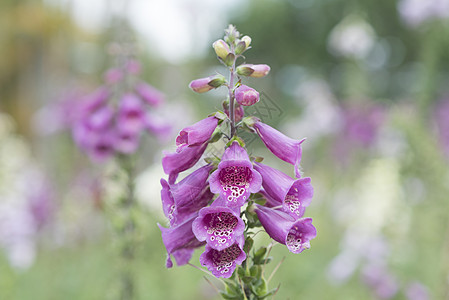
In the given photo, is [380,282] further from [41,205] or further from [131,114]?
[41,205]

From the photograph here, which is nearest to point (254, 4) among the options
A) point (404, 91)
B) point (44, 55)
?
point (404, 91)

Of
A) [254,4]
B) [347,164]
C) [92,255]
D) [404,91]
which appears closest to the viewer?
[92,255]

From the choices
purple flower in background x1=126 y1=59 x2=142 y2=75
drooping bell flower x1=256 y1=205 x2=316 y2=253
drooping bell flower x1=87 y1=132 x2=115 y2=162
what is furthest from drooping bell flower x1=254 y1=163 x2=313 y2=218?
purple flower in background x1=126 y1=59 x2=142 y2=75

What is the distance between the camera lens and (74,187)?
6711mm

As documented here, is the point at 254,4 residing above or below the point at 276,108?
below

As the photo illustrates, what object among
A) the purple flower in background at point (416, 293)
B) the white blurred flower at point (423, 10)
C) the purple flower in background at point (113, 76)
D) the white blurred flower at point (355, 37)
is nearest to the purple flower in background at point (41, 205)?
the purple flower in background at point (113, 76)

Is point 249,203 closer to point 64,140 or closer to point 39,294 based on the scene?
point 39,294

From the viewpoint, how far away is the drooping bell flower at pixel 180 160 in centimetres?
149

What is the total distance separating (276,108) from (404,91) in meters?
23.1

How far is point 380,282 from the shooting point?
3.54 metres

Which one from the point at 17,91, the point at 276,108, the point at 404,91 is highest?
the point at 276,108

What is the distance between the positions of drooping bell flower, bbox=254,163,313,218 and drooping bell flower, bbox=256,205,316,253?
1.3 inches

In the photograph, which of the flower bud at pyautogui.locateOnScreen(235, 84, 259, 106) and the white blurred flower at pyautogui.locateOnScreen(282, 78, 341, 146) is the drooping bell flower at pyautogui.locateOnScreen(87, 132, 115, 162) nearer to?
the flower bud at pyautogui.locateOnScreen(235, 84, 259, 106)

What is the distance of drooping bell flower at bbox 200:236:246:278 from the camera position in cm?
130
